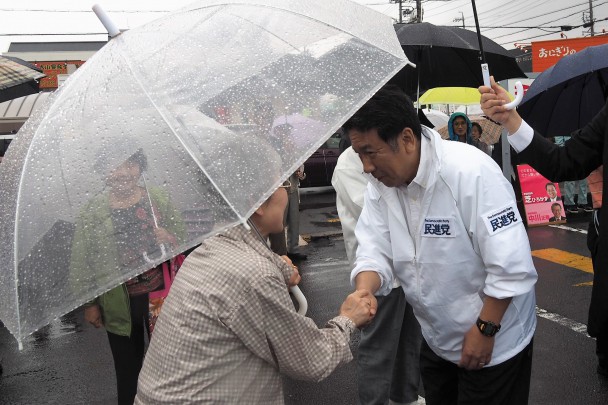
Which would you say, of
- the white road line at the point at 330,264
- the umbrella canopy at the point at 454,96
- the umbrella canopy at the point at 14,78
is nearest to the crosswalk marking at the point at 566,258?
the white road line at the point at 330,264

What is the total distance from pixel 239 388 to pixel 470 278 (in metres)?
0.94

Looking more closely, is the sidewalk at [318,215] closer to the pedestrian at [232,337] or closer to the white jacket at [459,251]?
the white jacket at [459,251]

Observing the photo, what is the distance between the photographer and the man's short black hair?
2.31 metres

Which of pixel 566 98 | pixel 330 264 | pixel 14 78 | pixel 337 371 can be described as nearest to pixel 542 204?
pixel 330 264

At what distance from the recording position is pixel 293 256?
9.27 meters

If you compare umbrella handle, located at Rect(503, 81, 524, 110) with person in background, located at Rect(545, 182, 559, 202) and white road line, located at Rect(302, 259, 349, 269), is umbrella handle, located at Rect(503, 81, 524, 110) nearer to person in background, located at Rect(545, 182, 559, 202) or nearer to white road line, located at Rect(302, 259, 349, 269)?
white road line, located at Rect(302, 259, 349, 269)

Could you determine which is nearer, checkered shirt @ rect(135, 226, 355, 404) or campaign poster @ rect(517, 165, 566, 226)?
checkered shirt @ rect(135, 226, 355, 404)

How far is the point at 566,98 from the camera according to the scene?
4973mm

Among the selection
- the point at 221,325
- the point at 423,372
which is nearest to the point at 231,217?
the point at 221,325

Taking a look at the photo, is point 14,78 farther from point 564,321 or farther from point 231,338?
point 564,321

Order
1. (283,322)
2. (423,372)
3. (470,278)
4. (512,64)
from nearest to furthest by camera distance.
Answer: (283,322)
(470,278)
(423,372)
(512,64)

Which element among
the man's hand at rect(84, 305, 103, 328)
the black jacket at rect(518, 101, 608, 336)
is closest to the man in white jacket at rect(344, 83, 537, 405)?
the black jacket at rect(518, 101, 608, 336)

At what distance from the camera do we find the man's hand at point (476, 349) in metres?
2.26

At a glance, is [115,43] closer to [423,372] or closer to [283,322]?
[283,322]
